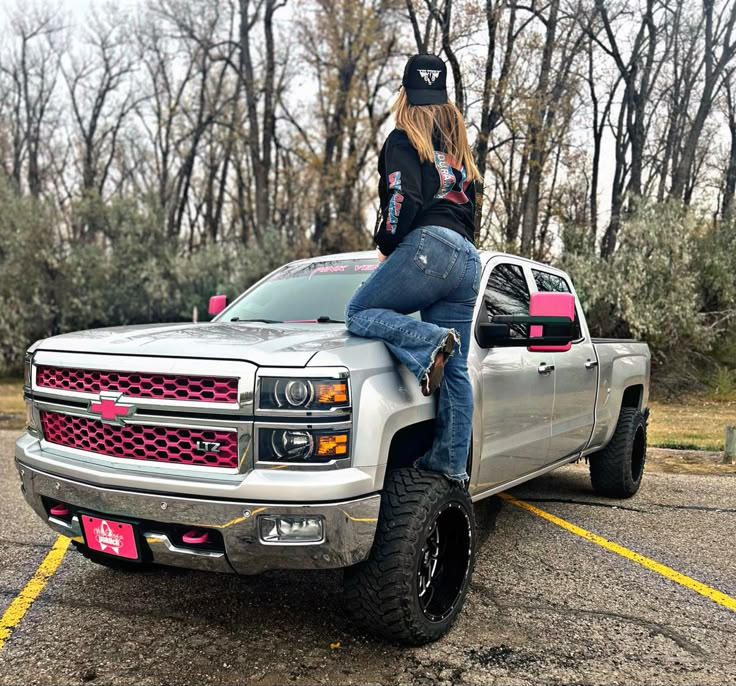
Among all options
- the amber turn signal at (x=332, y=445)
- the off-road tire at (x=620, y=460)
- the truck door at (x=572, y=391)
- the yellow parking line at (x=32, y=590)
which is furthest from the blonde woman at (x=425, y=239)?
the off-road tire at (x=620, y=460)

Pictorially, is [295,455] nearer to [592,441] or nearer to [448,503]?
[448,503]

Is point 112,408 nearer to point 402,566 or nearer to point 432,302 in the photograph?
point 402,566

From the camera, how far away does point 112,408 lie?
9.50 feet

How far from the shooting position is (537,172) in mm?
19844

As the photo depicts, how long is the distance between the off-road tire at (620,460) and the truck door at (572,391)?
76 centimetres

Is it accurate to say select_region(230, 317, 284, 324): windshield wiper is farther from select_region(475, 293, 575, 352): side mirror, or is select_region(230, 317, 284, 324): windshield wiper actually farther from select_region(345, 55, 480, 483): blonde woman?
select_region(475, 293, 575, 352): side mirror

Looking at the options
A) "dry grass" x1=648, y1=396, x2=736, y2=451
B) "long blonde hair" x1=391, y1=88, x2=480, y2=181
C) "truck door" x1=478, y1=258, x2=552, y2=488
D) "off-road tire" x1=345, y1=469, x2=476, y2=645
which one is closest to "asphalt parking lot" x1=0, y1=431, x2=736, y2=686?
"off-road tire" x1=345, y1=469, x2=476, y2=645

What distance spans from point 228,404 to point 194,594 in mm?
1526

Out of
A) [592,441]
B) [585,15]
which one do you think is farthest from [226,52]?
[592,441]

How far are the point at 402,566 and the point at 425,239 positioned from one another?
1.42 meters

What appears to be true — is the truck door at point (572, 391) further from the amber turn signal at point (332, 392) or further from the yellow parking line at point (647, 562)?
the amber turn signal at point (332, 392)

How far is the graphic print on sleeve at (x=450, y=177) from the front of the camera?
320 centimetres

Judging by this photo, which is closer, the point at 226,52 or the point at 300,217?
the point at 226,52

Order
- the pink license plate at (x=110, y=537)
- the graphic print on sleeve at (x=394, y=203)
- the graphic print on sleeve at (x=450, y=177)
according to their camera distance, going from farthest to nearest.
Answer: the graphic print on sleeve at (x=450, y=177), the graphic print on sleeve at (x=394, y=203), the pink license plate at (x=110, y=537)
